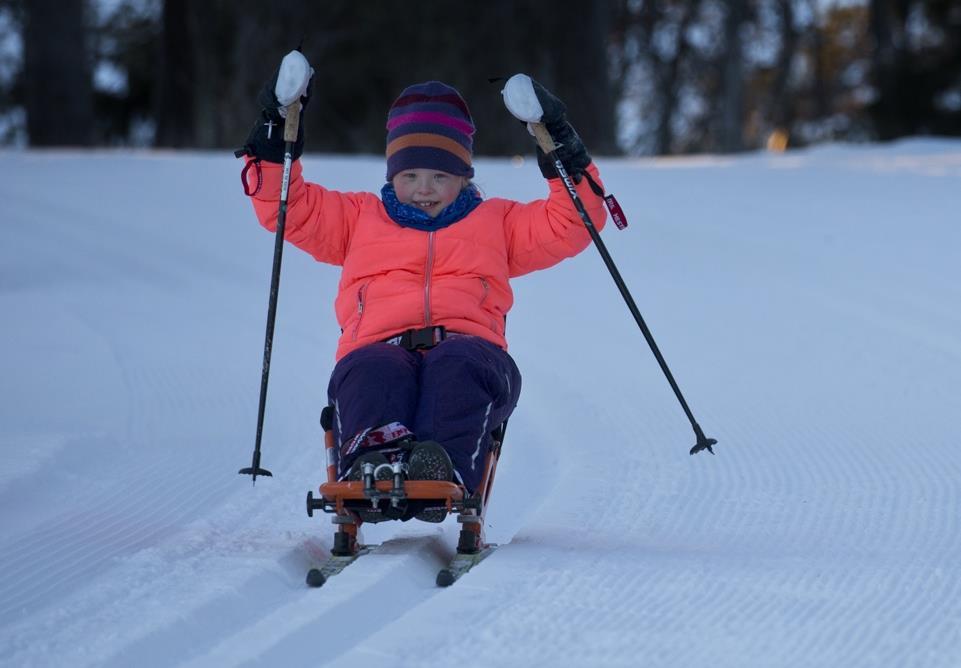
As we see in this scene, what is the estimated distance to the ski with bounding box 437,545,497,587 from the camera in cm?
365

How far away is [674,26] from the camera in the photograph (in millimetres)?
33438

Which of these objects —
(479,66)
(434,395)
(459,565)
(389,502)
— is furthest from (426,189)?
(479,66)

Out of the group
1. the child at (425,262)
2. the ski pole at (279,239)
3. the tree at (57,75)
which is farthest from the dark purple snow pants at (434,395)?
the tree at (57,75)

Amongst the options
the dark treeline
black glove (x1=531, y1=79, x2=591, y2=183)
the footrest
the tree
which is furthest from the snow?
the dark treeline

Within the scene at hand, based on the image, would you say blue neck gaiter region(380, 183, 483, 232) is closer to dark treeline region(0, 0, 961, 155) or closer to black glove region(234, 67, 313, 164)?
black glove region(234, 67, 313, 164)

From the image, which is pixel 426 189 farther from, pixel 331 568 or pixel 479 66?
pixel 479 66

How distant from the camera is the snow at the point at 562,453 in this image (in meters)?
3.29

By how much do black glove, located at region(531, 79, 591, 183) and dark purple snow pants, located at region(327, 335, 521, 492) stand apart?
668 millimetres

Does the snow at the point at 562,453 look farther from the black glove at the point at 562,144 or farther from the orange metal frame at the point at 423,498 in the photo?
the black glove at the point at 562,144

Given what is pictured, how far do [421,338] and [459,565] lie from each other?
2.36ft

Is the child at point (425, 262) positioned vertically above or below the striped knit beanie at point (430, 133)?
below

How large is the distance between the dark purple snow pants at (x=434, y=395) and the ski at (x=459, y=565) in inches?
Result: 6.8

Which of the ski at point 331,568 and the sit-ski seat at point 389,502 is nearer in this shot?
the ski at point 331,568

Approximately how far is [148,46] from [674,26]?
11234mm
